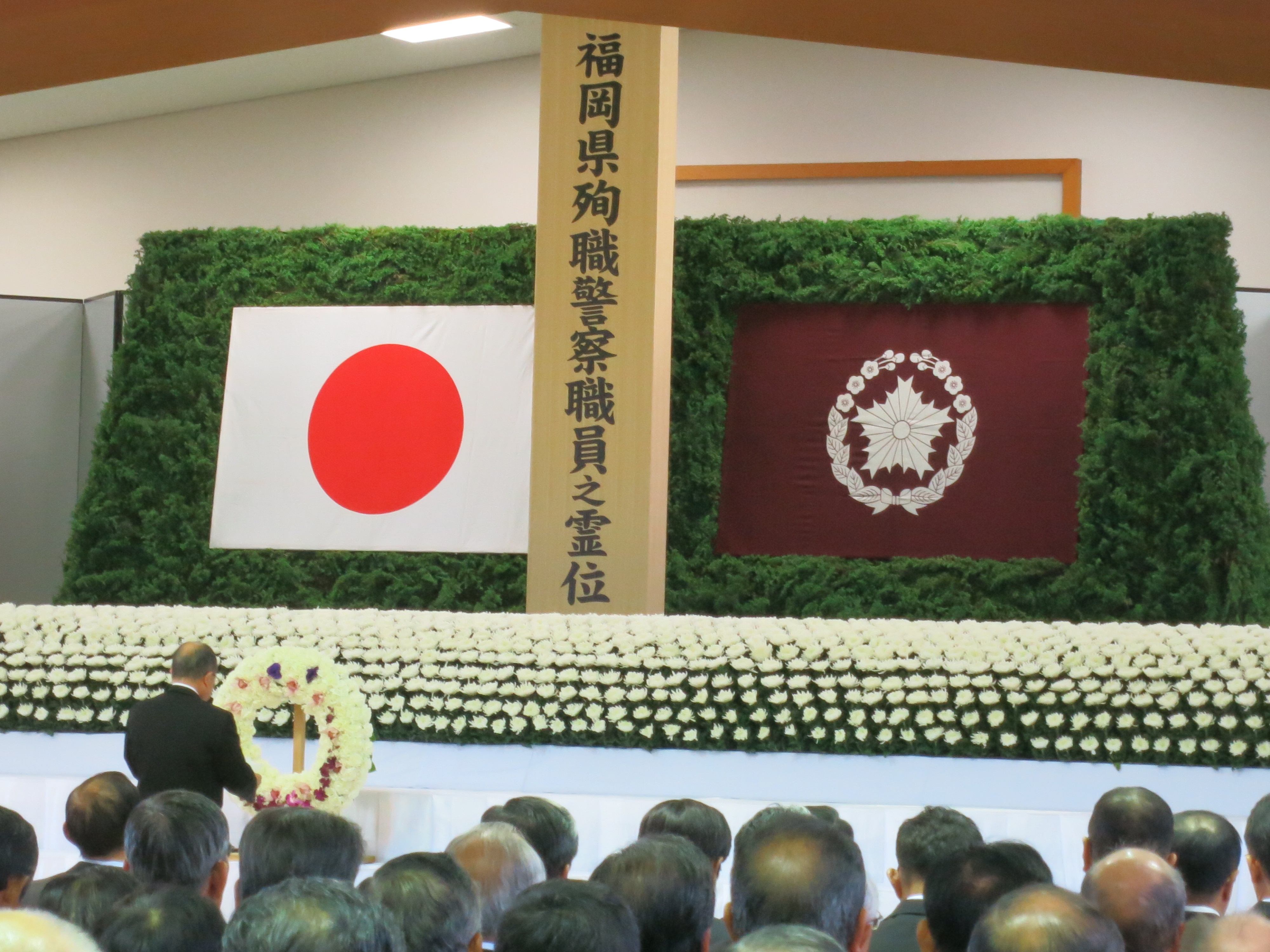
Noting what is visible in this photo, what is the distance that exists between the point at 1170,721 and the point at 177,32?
441 cm

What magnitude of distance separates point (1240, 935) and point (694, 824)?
1120 mm

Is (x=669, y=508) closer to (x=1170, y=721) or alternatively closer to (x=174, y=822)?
(x=1170, y=721)

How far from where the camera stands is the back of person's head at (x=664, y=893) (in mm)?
1911

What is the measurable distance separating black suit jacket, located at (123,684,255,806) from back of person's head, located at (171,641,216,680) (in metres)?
0.08

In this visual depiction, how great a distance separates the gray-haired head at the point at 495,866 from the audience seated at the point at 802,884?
0.37 m

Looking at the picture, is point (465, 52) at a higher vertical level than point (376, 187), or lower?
higher

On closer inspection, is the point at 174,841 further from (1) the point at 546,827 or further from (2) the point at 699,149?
(2) the point at 699,149

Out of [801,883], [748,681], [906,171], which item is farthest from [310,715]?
[906,171]

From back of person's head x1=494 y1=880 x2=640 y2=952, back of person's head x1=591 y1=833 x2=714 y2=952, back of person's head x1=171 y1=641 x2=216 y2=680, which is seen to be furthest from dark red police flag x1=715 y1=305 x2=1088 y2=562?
back of person's head x1=494 y1=880 x2=640 y2=952

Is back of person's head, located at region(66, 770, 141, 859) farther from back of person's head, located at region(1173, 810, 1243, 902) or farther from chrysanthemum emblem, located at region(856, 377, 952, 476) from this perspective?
chrysanthemum emblem, located at region(856, 377, 952, 476)

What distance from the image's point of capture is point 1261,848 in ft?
8.04

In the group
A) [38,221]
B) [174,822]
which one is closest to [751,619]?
[174,822]

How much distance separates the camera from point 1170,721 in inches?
200

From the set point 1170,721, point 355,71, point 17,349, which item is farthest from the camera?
point 355,71
